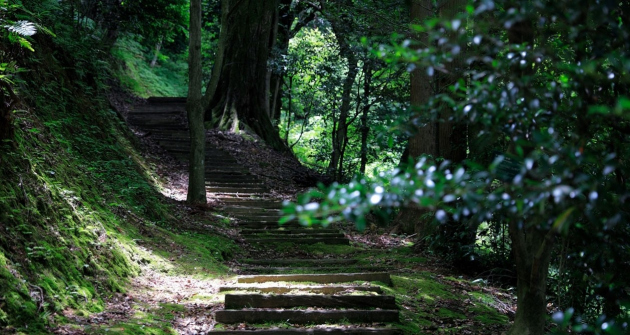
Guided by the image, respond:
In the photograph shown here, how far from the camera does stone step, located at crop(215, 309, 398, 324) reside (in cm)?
536

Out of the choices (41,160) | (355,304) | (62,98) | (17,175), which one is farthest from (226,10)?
(355,304)

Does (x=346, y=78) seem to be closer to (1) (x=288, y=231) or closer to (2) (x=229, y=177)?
(2) (x=229, y=177)

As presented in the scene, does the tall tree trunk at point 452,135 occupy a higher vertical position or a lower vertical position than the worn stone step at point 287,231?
higher

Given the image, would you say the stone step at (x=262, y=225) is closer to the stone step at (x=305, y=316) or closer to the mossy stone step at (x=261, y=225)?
the mossy stone step at (x=261, y=225)

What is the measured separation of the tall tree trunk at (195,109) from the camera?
32.8ft

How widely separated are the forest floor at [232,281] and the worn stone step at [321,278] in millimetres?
209

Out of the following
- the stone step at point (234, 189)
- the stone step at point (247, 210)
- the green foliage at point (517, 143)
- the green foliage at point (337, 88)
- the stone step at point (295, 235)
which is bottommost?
the stone step at point (295, 235)

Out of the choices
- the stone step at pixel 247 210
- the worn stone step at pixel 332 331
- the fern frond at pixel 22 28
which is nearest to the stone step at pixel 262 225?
the stone step at pixel 247 210

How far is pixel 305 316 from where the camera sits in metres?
5.38

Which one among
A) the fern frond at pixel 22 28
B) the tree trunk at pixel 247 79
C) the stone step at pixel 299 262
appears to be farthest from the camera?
the tree trunk at pixel 247 79

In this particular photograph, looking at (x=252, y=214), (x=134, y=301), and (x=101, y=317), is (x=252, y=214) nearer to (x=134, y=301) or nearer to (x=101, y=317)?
(x=134, y=301)

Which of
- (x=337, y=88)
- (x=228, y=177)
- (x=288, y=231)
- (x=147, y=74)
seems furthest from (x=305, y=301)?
(x=147, y=74)

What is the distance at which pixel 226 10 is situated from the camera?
10.2 m

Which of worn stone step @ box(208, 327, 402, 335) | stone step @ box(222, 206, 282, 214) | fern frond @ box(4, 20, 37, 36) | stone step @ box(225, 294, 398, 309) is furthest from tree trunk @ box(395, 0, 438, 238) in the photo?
fern frond @ box(4, 20, 37, 36)
